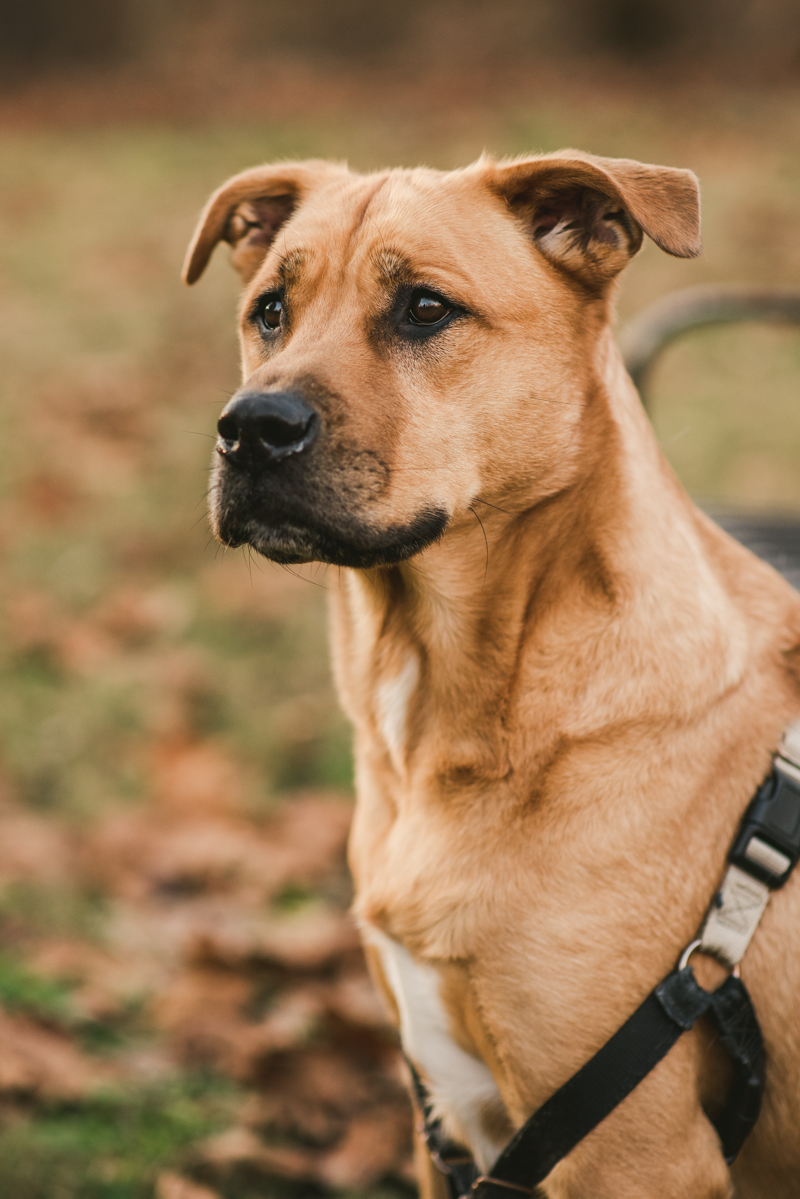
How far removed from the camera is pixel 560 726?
6.95ft

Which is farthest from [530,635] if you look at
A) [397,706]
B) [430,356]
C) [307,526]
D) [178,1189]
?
[178,1189]

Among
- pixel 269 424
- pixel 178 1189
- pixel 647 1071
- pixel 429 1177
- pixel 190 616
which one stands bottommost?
pixel 190 616

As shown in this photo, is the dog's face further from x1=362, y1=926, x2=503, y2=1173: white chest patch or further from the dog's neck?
x1=362, y1=926, x2=503, y2=1173: white chest patch

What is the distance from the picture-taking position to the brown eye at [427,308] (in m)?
2.21

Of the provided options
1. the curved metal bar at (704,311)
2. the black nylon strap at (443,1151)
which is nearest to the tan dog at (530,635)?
the black nylon strap at (443,1151)

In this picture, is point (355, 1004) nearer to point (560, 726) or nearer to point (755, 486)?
point (560, 726)

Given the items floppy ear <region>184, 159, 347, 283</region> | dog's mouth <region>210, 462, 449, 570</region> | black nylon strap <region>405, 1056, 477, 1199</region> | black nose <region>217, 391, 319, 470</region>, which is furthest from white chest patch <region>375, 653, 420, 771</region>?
floppy ear <region>184, 159, 347, 283</region>

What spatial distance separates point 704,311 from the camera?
12.8ft

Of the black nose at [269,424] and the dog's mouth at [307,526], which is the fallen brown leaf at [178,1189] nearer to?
the dog's mouth at [307,526]

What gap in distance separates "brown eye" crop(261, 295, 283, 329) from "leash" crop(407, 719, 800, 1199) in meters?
1.52

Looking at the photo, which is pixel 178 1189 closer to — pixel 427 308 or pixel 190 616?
pixel 427 308

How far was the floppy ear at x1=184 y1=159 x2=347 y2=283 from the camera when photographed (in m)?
2.74

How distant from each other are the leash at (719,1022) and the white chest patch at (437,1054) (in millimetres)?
183

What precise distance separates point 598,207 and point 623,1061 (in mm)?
1785
